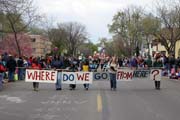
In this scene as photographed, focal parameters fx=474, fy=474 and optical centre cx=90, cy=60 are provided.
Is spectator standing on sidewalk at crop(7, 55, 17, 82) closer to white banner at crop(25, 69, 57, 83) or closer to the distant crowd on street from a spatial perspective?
the distant crowd on street

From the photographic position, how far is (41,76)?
2377 cm

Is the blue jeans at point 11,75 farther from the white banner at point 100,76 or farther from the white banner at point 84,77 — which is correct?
the white banner at point 84,77

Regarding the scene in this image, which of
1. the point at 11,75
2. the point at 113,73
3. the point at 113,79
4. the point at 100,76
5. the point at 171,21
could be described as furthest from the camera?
the point at 171,21

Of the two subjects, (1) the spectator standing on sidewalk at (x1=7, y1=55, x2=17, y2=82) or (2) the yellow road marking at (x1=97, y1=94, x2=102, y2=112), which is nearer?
(2) the yellow road marking at (x1=97, y1=94, x2=102, y2=112)

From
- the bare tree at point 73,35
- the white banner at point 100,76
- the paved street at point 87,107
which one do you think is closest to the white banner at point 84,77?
the white banner at point 100,76

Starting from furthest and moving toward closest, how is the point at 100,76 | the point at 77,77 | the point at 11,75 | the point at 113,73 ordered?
the point at 11,75 → the point at 100,76 → the point at 77,77 → the point at 113,73

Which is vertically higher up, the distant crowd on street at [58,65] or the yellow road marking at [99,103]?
the distant crowd on street at [58,65]

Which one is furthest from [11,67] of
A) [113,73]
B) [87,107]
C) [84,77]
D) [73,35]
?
[73,35]

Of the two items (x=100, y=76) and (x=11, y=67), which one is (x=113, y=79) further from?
(x=11, y=67)

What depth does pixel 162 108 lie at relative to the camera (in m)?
15.4

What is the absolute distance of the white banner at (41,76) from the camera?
77.3ft

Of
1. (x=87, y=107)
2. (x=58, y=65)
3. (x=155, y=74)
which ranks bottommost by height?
(x=87, y=107)

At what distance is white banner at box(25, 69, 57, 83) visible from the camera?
23.5 m

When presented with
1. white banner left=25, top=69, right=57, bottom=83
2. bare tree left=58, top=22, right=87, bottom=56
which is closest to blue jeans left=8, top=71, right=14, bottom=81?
white banner left=25, top=69, right=57, bottom=83
